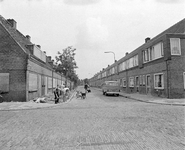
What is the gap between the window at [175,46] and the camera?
54.4ft

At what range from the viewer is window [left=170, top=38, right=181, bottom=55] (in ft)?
54.4

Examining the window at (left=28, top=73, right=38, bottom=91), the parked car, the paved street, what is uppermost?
the window at (left=28, top=73, right=38, bottom=91)

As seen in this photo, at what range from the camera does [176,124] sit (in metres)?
6.39

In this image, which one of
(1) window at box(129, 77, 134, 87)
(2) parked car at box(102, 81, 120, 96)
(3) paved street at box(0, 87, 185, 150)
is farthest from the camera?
(1) window at box(129, 77, 134, 87)

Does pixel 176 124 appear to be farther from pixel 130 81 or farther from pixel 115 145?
→ pixel 130 81

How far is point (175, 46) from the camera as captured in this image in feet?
54.9

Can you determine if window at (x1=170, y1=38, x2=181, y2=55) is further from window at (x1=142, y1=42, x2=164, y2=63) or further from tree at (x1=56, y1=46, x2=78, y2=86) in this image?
tree at (x1=56, y1=46, x2=78, y2=86)

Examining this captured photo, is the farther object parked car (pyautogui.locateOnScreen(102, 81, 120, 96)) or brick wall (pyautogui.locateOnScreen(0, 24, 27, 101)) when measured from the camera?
parked car (pyautogui.locateOnScreen(102, 81, 120, 96))

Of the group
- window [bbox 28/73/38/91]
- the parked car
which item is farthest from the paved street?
the parked car

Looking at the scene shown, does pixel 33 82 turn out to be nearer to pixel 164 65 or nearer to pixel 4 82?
pixel 4 82

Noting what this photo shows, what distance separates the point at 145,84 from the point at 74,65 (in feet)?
44.9

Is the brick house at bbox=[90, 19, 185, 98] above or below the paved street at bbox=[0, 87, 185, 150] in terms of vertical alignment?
above

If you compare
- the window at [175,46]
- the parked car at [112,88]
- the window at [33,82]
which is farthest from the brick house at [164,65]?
the window at [33,82]

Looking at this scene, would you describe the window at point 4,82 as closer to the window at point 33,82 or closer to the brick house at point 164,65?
the window at point 33,82
